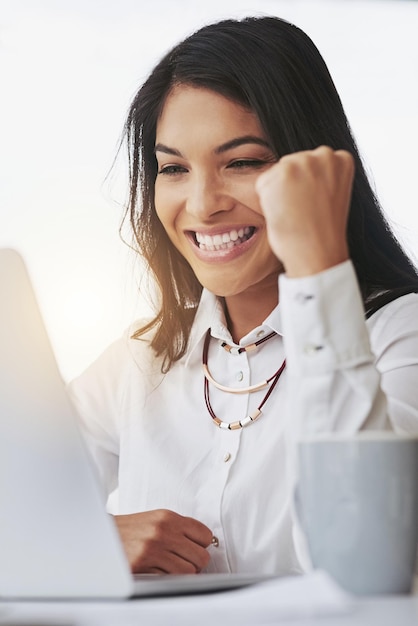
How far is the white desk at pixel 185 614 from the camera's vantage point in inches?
21.1

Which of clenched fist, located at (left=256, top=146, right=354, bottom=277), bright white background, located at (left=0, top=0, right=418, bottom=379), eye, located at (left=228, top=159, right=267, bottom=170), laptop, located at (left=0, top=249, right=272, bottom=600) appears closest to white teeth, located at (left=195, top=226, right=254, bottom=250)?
eye, located at (left=228, top=159, right=267, bottom=170)

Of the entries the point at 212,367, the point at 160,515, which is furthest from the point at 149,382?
the point at 160,515

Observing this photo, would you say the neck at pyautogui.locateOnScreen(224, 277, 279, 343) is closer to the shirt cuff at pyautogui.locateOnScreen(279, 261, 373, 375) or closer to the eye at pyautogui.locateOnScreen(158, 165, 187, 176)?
the eye at pyautogui.locateOnScreen(158, 165, 187, 176)

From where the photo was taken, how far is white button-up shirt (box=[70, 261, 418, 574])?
4.04 feet

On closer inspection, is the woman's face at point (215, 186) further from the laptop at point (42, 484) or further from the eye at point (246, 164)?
the laptop at point (42, 484)

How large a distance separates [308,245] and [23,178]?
12.5 feet

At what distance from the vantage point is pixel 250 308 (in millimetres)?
1546

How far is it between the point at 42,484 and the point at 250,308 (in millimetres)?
936

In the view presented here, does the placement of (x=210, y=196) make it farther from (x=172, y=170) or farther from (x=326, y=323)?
(x=326, y=323)

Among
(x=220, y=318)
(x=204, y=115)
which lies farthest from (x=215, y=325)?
(x=204, y=115)

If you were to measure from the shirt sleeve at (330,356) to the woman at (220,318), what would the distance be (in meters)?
0.33

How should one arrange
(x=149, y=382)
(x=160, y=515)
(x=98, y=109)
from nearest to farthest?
(x=160, y=515)
(x=149, y=382)
(x=98, y=109)

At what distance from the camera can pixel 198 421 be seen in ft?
4.74

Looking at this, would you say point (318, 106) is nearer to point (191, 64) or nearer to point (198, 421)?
point (191, 64)
